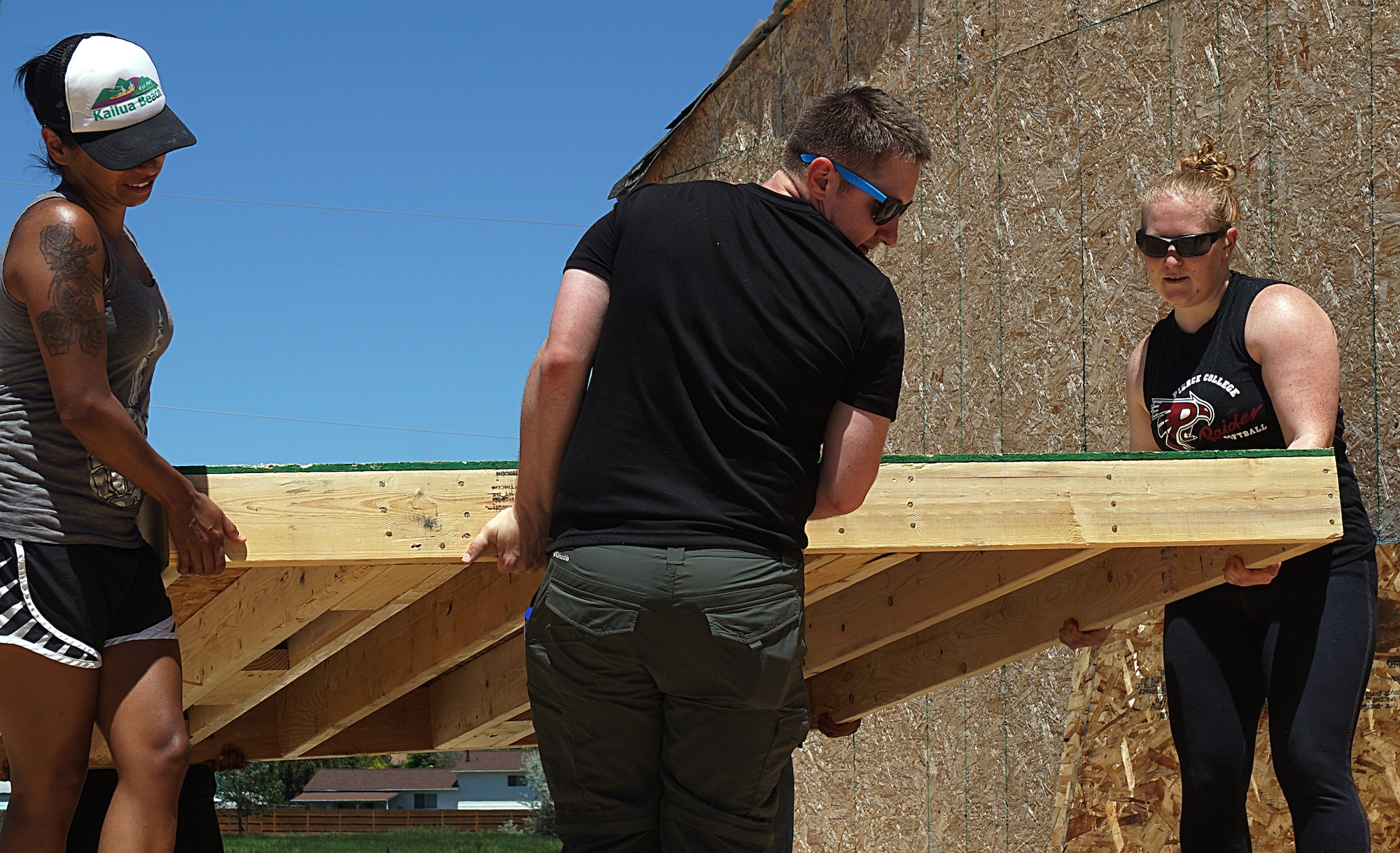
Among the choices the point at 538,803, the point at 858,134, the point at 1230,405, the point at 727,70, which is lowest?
the point at 538,803

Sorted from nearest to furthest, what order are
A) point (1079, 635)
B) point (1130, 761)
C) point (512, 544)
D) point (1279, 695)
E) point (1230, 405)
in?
1. point (512, 544)
2. point (1279, 695)
3. point (1230, 405)
4. point (1079, 635)
5. point (1130, 761)

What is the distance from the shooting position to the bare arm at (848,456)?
7.29 feet

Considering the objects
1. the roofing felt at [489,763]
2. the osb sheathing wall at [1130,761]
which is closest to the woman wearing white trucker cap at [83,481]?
the osb sheathing wall at [1130,761]

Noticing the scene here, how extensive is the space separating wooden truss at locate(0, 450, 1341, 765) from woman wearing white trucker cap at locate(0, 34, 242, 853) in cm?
31

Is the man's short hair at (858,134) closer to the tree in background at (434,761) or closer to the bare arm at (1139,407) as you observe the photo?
the bare arm at (1139,407)

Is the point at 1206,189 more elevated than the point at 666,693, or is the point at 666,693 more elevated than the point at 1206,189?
the point at 1206,189

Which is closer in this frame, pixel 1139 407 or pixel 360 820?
pixel 1139 407

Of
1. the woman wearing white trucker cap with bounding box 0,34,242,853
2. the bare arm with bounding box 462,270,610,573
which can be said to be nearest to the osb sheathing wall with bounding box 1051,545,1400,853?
the bare arm with bounding box 462,270,610,573

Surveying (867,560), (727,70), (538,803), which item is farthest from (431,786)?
(867,560)

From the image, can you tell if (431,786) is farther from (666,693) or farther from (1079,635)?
(666,693)

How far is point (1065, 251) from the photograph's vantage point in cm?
613

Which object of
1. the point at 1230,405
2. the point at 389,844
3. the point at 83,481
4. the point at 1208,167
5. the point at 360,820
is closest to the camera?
the point at 83,481

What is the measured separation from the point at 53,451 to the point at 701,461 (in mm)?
1154

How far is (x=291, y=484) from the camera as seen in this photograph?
259cm
